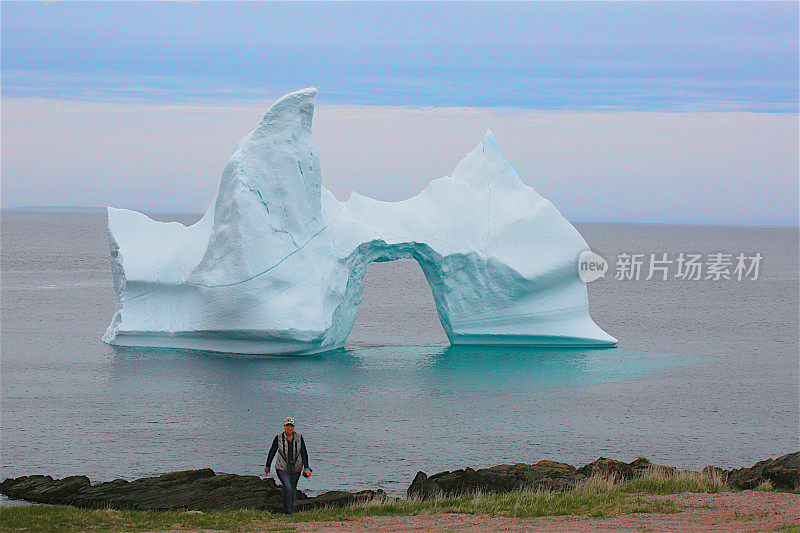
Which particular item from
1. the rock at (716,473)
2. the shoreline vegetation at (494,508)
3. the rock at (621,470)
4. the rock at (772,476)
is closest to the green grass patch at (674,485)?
the shoreline vegetation at (494,508)

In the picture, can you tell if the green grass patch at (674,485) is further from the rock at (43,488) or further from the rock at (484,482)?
the rock at (43,488)

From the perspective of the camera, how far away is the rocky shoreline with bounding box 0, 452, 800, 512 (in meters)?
15.8

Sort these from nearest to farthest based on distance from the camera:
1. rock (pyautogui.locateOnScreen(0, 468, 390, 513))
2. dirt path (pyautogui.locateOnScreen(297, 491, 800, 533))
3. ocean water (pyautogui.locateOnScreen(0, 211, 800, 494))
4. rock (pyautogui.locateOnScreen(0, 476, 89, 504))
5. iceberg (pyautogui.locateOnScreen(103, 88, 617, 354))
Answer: dirt path (pyautogui.locateOnScreen(297, 491, 800, 533)), rock (pyautogui.locateOnScreen(0, 468, 390, 513)), rock (pyautogui.locateOnScreen(0, 476, 89, 504)), ocean water (pyautogui.locateOnScreen(0, 211, 800, 494)), iceberg (pyautogui.locateOnScreen(103, 88, 617, 354))

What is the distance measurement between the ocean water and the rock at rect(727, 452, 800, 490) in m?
3.90

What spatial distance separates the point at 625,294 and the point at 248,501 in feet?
185

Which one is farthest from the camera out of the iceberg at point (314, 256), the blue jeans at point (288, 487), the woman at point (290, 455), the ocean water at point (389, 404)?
the iceberg at point (314, 256)

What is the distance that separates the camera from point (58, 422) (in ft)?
75.8

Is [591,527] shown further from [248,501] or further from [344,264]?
[344,264]

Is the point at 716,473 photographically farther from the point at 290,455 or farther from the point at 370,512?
the point at 290,455

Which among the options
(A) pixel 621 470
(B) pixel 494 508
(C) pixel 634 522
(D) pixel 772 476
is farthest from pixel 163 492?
(D) pixel 772 476

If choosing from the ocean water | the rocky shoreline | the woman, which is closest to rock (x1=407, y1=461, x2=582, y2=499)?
the rocky shoreline

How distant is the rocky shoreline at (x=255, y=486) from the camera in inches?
623

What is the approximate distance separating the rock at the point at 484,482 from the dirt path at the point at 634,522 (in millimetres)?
2230

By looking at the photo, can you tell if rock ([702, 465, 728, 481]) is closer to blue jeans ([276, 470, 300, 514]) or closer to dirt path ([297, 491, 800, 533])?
dirt path ([297, 491, 800, 533])
